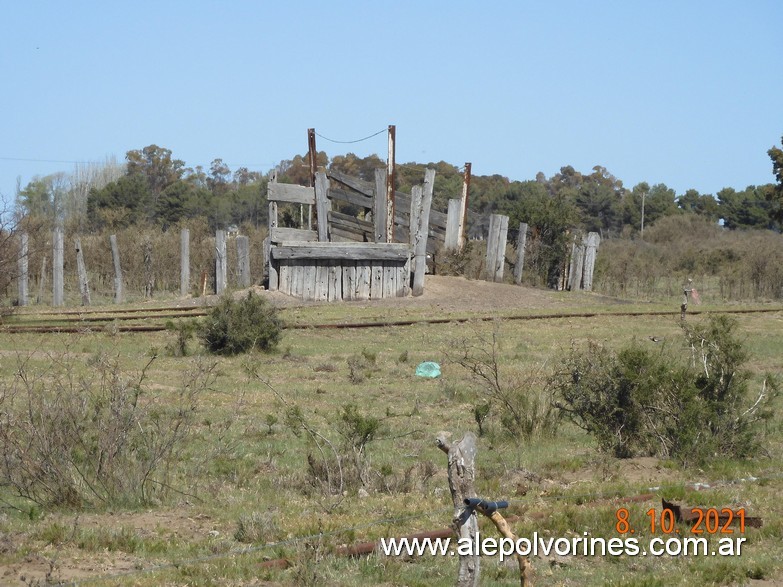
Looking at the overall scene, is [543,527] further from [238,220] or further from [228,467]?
[238,220]

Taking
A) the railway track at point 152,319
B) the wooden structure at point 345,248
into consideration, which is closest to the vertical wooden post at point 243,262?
the wooden structure at point 345,248

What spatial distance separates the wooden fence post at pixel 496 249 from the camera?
33469mm

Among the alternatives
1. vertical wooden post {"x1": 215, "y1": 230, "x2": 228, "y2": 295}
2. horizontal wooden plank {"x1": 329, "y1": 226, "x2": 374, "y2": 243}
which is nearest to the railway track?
vertical wooden post {"x1": 215, "y1": 230, "x2": 228, "y2": 295}

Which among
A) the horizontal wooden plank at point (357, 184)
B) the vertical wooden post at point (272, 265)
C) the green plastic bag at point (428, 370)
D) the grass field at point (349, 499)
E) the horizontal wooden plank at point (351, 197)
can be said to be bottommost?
the grass field at point (349, 499)

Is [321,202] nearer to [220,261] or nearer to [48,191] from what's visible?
[220,261]

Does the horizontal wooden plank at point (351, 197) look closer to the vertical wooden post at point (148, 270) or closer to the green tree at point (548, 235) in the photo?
the vertical wooden post at point (148, 270)

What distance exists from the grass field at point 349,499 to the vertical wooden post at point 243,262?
563 inches

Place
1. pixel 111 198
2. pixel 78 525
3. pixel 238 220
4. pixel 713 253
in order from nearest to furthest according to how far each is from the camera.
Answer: pixel 78 525, pixel 713 253, pixel 111 198, pixel 238 220

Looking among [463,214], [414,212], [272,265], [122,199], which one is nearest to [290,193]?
[272,265]

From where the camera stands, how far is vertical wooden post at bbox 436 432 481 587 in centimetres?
545

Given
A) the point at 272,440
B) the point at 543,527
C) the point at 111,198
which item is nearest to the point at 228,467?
the point at 272,440

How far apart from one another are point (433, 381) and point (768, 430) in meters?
5.53

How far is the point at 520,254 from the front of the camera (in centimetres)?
3428

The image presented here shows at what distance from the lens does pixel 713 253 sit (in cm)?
4694
